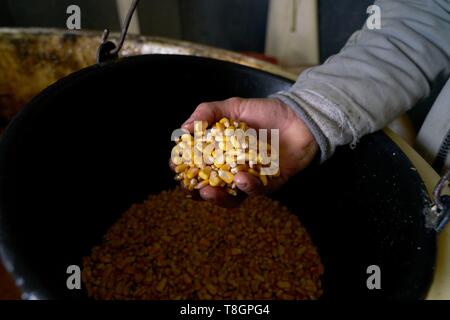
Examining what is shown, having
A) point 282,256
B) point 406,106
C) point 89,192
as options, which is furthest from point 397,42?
point 89,192

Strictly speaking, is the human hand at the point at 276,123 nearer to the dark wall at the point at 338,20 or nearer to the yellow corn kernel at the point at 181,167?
the yellow corn kernel at the point at 181,167

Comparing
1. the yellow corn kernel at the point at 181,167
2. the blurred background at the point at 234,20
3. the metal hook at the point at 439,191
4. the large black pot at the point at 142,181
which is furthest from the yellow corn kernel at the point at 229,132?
the blurred background at the point at 234,20

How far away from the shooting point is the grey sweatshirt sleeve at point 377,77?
729 mm

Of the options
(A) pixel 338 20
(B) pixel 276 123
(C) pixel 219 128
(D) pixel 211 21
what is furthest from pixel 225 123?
(D) pixel 211 21

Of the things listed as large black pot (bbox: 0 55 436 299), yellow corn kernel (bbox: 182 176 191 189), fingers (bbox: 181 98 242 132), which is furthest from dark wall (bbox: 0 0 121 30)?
yellow corn kernel (bbox: 182 176 191 189)

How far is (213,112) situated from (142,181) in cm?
42

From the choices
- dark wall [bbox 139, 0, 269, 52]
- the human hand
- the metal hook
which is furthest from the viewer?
dark wall [bbox 139, 0, 269, 52]

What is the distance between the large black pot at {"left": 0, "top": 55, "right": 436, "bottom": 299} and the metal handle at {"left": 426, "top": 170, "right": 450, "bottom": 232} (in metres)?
0.01

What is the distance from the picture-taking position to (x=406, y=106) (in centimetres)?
78

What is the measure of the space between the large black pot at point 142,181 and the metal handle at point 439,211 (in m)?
0.01

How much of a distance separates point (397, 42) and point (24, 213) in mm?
772

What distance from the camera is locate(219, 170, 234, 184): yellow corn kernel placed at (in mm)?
701

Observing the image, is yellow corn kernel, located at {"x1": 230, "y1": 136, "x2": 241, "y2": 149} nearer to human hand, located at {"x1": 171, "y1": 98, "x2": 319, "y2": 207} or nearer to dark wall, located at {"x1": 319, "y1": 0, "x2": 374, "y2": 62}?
human hand, located at {"x1": 171, "y1": 98, "x2": 319, "y2": 207}

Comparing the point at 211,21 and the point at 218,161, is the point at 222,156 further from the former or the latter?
Result: the point at 211,21
